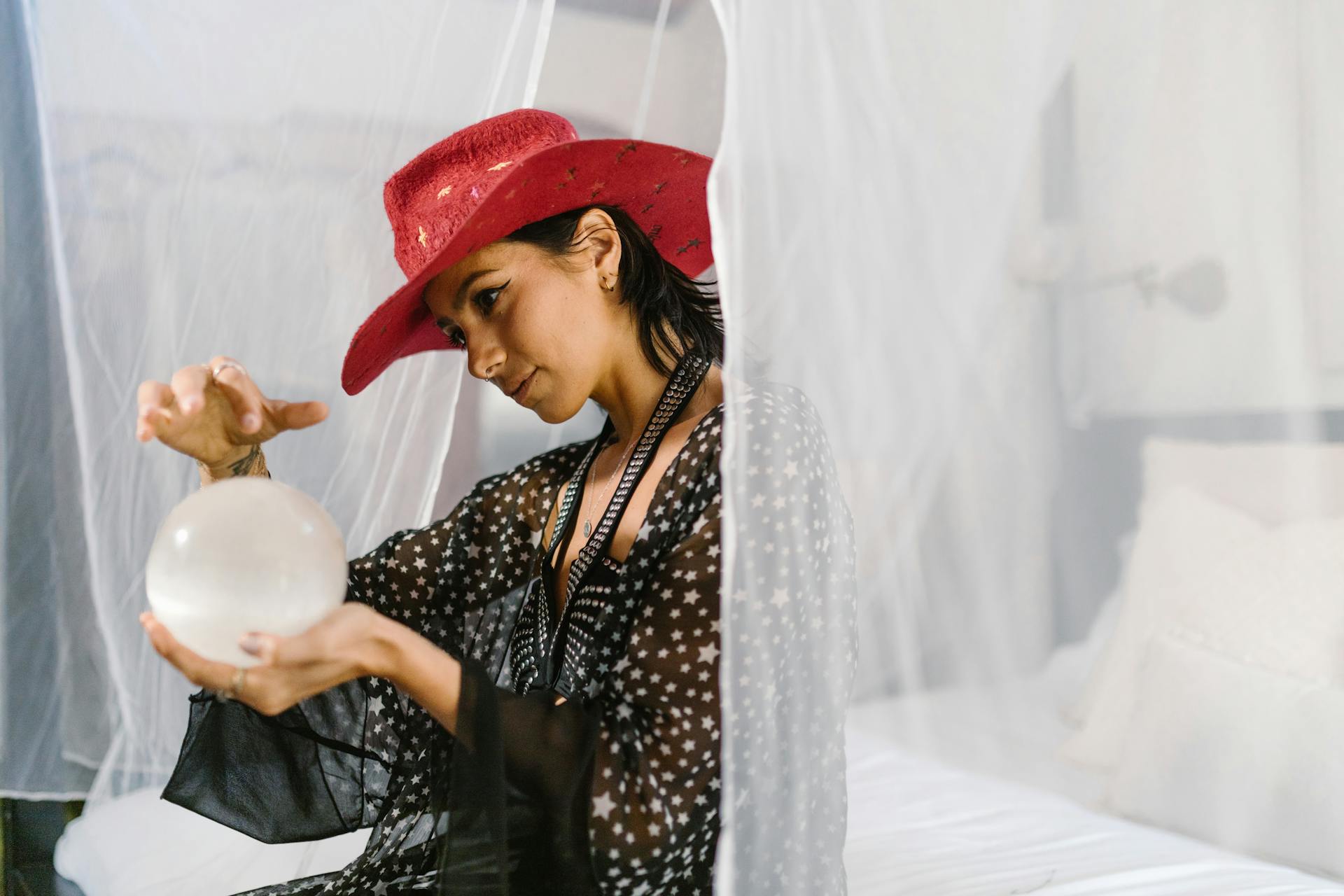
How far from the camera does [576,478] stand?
4.16ft

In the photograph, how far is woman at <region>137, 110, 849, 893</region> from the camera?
815mm

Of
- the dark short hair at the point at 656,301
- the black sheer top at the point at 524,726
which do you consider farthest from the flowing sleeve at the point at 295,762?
the dark short hair at the point at 656,301

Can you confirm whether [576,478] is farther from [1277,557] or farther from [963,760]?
[1277,557]

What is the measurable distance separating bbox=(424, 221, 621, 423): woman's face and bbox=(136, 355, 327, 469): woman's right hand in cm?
19

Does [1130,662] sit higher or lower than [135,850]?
higher

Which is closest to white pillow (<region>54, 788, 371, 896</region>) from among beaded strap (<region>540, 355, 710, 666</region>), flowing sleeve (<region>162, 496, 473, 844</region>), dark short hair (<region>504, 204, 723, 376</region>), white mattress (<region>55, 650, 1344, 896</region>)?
white mattress (<region>55, 650, 1344, 896</region>)

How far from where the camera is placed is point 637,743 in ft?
2.85

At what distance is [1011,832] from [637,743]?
2.28ft

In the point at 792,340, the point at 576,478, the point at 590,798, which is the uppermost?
the point at 792,340

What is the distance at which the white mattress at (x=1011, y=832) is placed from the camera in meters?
1.12

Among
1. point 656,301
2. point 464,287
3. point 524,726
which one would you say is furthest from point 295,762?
point 656,301

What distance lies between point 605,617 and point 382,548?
0.40m

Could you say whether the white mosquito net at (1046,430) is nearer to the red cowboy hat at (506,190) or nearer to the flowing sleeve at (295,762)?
the red cowboy hat at (506,190)

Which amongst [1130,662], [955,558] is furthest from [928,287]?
[1130,662]
